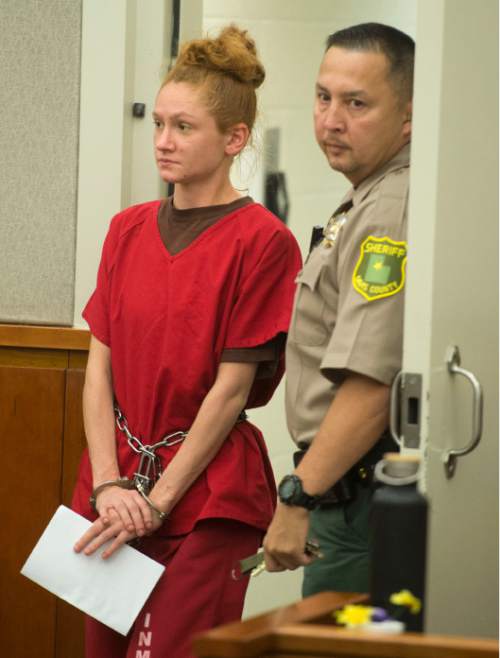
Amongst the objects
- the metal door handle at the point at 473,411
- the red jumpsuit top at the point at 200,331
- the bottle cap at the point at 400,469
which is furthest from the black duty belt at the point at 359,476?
the bottle cap at the point at 400,469

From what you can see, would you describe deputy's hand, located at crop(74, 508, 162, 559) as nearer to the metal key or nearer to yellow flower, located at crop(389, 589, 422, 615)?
the metal key

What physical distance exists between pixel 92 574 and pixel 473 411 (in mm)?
881

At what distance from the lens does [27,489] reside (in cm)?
288

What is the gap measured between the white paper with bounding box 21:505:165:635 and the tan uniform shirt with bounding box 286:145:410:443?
0.45m

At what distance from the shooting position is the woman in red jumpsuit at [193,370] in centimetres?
226

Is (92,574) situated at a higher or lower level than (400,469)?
lower

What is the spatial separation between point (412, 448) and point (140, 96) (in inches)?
54.8

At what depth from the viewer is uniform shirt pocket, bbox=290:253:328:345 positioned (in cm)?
200

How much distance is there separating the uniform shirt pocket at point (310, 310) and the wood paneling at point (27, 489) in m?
1.00

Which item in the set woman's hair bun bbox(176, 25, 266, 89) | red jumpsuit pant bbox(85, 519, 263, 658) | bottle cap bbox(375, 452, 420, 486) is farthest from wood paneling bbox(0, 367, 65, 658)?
bottle cap bbox(375, 452, 420, 486)

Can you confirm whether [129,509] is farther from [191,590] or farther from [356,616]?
[356,616]

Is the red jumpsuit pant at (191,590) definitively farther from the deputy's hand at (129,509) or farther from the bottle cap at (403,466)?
the bottle cap at (403,466)

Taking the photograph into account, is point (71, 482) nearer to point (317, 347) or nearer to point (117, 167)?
point (117, 167)

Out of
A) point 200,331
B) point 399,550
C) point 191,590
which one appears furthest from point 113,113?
point 399,550
